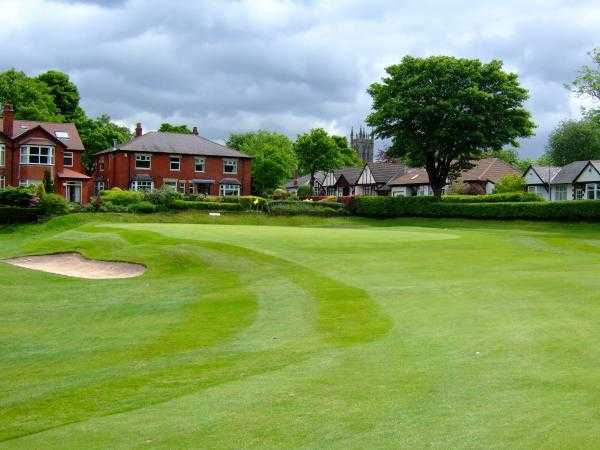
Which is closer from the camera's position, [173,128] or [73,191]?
[73,191]

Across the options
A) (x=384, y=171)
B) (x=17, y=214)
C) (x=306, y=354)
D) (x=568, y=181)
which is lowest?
(x=306, y=354)

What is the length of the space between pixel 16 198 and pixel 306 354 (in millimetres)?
44757

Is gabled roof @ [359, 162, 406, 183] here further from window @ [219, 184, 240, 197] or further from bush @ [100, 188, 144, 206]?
bush @ [100, 188, 144, 206]

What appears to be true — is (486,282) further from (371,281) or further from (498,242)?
(498,242)

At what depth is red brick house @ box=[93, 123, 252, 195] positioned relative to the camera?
77.0m

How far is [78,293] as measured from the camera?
71.0ft

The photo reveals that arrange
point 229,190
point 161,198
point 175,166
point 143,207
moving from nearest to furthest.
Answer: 1. point 143,207
2. point 161,198
3. point 175,166
4. point 229,190

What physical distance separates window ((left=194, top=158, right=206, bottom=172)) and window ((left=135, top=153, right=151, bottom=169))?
18.2ft

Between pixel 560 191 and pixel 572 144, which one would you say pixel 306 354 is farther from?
pixel 572 144

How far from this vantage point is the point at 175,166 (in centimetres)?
7894

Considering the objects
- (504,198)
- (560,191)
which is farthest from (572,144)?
(504,198)

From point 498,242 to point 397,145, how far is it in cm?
3147

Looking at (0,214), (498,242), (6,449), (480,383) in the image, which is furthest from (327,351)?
(0,214)

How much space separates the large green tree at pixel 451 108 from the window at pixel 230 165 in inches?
935
